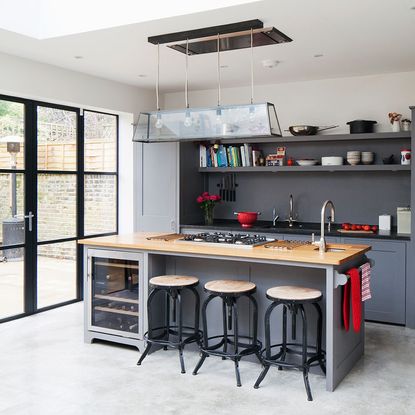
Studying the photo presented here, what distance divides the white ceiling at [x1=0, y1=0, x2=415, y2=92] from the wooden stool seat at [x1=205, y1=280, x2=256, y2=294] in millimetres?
1966

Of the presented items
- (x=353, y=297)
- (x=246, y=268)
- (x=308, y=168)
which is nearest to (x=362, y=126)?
(x=308, y=168)

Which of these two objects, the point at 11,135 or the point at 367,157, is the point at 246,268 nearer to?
the point at 367,157

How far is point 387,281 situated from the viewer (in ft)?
17.2

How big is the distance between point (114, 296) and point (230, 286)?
120 centimetres

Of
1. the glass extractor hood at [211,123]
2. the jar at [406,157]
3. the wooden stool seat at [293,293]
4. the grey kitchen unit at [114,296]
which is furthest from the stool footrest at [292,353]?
the jar at [406,157]

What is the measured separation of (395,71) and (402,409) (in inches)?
145

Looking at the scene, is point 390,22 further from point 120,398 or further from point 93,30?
point 120,398

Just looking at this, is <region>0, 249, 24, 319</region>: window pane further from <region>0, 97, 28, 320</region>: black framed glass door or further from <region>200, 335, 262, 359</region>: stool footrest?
<region>200, 335, 262, 359</region>: stool footrest

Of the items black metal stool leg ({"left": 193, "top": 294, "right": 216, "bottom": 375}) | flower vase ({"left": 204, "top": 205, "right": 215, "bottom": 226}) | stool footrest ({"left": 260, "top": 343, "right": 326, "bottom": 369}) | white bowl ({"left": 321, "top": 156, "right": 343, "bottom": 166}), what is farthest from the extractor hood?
flower vase ({"left": 204, "top": 205, "right": 215, "bottom": 226})

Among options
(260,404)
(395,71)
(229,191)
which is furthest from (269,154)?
(260,404)

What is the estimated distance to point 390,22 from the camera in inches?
156

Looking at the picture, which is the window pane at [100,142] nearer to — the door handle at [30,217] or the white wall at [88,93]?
the white wall at [88,93]

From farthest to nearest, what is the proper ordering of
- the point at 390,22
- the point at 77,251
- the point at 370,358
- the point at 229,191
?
the point at 229,191 < the point at 77,251 < the point at 370,358 < the point at 390,22

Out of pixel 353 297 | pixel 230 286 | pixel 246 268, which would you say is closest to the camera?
pixel 353 297
